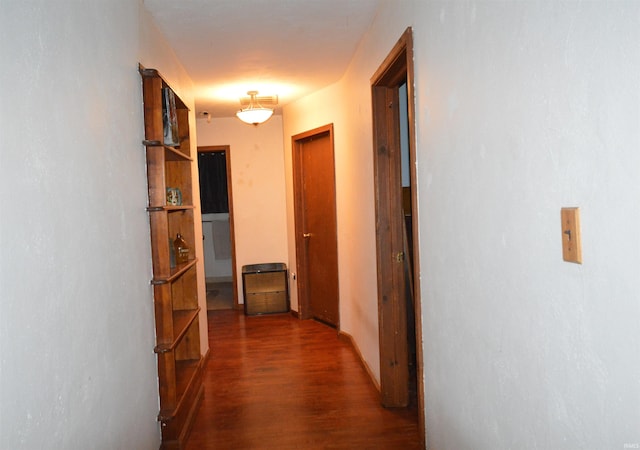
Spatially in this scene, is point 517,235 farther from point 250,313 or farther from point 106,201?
point 250,313

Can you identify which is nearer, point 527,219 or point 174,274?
point 527,219

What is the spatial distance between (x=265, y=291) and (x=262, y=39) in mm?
3231

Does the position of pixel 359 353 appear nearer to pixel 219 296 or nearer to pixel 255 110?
pixel 255 110

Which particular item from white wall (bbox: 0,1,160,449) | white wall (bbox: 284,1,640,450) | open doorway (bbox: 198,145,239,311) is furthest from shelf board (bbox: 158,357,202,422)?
open doorway (bbox: 198,145,239,311)

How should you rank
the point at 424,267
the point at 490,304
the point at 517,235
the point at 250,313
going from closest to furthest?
the point at 517,235 < the point at 490,304 < the point at 424,267 < the point at 250,313

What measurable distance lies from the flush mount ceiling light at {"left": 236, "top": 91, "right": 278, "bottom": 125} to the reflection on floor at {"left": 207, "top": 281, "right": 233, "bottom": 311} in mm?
2607

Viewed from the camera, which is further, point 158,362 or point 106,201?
point 158,362

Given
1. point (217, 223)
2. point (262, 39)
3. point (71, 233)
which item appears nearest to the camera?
point (71, 233)

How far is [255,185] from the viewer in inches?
238

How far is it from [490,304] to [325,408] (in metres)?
1.93

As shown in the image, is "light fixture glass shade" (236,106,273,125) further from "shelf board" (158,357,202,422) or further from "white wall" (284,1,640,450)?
"white wall" (284,1,640,450)

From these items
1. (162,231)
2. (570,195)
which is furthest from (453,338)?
(162,231)

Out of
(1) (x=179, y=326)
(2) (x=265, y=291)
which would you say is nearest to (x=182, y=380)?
(1) (x=179, y=326)

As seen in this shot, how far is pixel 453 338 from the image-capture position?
1.77m
